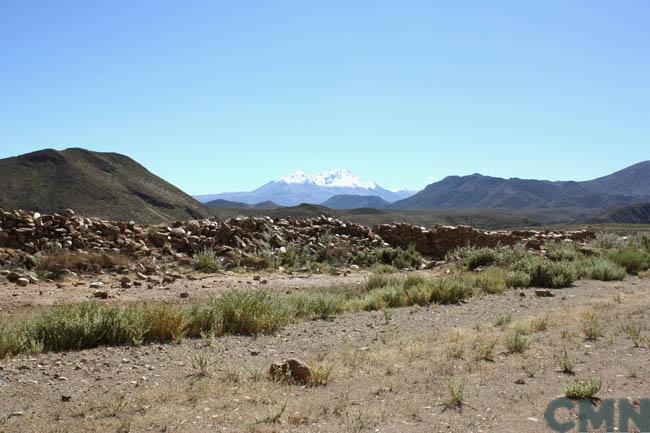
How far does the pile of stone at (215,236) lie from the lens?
15.4 m

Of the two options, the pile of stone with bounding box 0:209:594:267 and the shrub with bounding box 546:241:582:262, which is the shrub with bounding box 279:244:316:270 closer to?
the pile of stone with bounding box 0:209:594:267

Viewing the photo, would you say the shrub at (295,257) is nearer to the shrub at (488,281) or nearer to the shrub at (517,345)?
the shrub at (488,281)

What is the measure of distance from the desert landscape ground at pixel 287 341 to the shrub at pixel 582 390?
18 mm

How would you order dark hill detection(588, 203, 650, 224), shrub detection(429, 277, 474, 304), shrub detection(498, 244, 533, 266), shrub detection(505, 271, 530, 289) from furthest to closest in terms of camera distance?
dark hill detection(588, 203, 650, 224) < shrub detection(498, 244, 533, 266) < shrub detection(505, 271, 530, 289) < shrub detection(429, 277, 474, 304)

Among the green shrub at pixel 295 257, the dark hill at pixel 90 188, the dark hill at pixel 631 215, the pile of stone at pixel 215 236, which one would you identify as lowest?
the dark hill at pixel 631 215

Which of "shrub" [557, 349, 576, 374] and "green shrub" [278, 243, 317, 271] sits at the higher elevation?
"green shrub" [278, 243, 317, 271]

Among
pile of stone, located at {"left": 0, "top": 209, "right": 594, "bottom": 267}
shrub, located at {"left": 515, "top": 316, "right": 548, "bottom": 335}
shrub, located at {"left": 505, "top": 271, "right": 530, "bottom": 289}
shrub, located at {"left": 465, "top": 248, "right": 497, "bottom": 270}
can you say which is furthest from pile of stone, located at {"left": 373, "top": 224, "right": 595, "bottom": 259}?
shrub, located at {"left": 515, "top": 316, "right": 548, "bottom": 335}

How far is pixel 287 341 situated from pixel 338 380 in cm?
213

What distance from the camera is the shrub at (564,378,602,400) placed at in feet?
18.2

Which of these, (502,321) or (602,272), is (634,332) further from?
(602,272)

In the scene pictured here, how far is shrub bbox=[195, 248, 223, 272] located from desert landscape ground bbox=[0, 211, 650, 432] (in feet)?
0.13

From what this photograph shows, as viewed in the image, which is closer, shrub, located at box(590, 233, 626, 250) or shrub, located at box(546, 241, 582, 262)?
shrub, located at box(546, 241, 582, 262)

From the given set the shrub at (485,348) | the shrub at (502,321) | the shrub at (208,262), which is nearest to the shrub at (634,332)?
the shrub at (502,321)

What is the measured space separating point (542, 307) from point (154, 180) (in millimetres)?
51810
